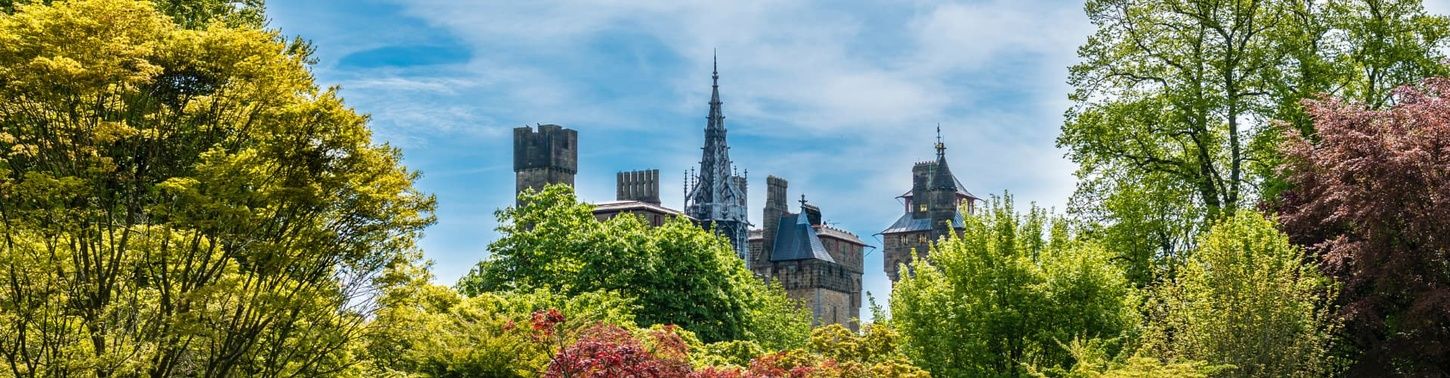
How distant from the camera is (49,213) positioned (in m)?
21.4

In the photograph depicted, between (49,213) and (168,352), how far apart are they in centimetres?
222

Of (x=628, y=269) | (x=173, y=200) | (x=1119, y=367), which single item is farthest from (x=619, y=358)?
(x=628, y=269)

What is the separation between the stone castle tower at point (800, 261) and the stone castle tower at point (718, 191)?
130 inches

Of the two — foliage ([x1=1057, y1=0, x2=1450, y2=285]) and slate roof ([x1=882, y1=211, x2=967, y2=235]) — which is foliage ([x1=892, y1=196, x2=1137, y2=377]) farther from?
slate roof ([x1=882, y1=211, x2=967, y2=235])

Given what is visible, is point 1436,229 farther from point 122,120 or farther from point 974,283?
point 122,120

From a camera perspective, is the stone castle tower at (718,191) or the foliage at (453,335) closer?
the foliage at (453,335)

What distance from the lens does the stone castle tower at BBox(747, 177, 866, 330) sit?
4626 inches

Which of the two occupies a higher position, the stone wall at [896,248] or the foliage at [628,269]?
the stone wall at [896,248]

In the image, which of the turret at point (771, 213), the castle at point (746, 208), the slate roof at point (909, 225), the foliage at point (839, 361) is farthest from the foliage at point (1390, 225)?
the slate roof at point (909, 225)

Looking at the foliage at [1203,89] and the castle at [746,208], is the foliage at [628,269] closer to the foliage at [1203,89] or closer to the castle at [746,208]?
the foliage at [1203,89]

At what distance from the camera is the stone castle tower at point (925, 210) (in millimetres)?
132250

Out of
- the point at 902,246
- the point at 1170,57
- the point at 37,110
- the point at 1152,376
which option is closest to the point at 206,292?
the point at 37,110

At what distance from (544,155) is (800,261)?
18.7 m

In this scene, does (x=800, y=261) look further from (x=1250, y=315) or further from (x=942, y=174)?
(x=1250, y=315)
